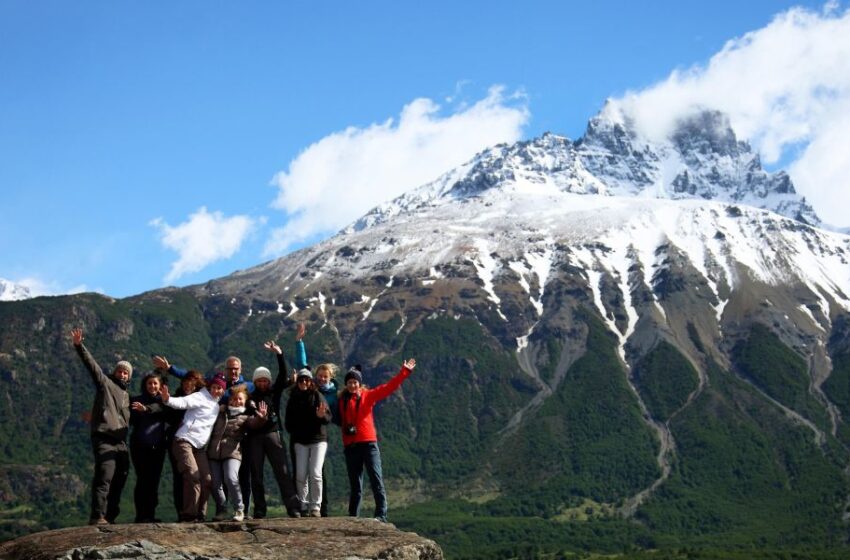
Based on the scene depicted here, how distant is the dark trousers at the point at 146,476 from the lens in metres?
29.6

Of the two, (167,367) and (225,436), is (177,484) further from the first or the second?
(167,367)

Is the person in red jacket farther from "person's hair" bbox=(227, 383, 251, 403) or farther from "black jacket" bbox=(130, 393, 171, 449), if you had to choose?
"black jacket" bbox=(130, 393, 171, 449)

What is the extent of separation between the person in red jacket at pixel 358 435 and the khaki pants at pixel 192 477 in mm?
3969

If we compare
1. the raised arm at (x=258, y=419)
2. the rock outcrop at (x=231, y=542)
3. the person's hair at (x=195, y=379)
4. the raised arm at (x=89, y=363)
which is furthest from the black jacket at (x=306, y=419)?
the raised arm at (x=89, y=363)

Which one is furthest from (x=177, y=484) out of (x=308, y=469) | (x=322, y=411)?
(x=322, y=411)

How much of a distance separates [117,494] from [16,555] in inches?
223

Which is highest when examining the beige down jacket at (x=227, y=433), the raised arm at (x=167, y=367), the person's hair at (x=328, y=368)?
the raised arm at (x=167, y=367)

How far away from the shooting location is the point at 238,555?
23562mm

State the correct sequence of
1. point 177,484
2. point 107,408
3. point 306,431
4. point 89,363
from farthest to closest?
point 306,431 < point 177,484 < point 107,408 < point 89,363

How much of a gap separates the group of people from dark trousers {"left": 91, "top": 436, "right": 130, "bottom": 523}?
0.03 meters

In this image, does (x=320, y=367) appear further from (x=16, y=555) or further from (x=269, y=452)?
(x=16, y=555)

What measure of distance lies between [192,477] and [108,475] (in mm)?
2167

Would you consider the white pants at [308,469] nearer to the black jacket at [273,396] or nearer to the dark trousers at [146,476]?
the black jacket at [273,396]

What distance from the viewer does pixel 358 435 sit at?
31.0 m
